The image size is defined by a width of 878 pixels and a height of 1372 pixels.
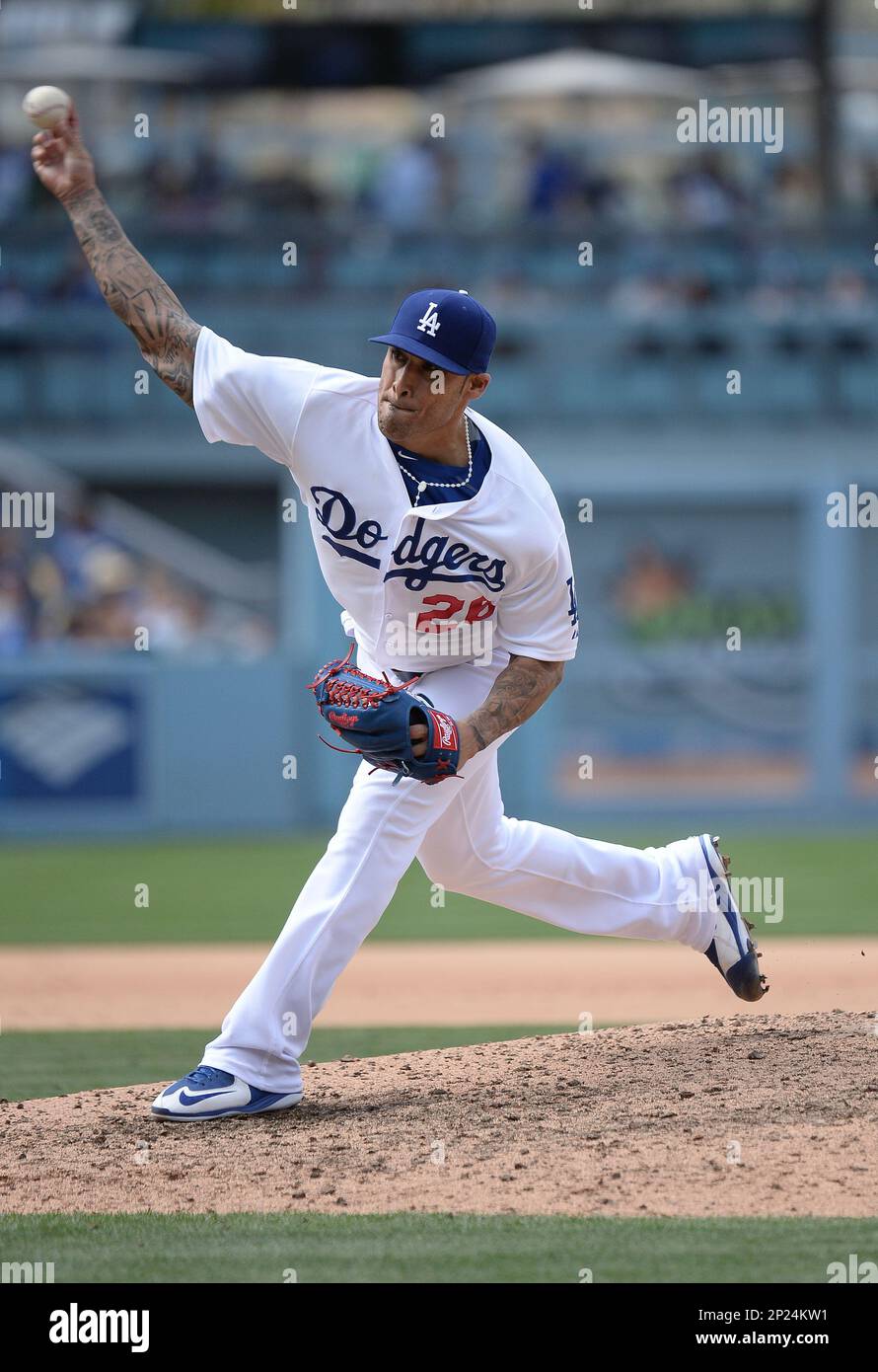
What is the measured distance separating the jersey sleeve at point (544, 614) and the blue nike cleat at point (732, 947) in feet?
3.10

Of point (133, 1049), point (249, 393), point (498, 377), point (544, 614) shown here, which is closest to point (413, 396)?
point (249, 393)

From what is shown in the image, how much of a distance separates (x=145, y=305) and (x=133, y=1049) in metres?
2.54

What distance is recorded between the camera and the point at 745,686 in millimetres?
14219

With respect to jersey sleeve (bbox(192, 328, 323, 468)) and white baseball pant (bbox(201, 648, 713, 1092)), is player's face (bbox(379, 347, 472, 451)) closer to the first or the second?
jersey sleeve (bbox(192, 328, 323, 468))

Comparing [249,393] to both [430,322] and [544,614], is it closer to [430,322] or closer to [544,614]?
[430,322]

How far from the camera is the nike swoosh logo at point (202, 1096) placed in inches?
172

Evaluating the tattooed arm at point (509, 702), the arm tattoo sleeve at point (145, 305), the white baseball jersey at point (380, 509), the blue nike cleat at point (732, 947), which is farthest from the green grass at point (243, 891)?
the arm tattoo sleeve at point (145, 305)

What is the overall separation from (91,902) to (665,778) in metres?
5.49

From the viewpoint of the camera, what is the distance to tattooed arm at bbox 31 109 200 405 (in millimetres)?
4398

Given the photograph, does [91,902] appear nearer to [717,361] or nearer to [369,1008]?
[369,1008]

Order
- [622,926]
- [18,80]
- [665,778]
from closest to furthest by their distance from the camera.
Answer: [622,926] < [665,778] < [18,80]

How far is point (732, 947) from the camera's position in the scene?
200 inches
